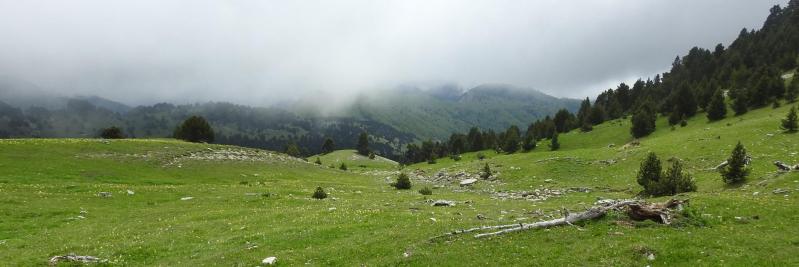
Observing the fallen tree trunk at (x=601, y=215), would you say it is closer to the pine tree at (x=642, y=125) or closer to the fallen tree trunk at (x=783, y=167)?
the fallen tree trunk at (x=783, y=167)

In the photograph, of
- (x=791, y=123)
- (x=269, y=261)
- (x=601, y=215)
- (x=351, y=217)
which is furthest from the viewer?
(x=791, y=123)

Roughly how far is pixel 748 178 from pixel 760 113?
51001 mm

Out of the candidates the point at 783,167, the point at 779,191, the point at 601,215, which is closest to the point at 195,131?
the point at 601,215

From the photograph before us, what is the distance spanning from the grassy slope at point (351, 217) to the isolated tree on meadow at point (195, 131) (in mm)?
40340

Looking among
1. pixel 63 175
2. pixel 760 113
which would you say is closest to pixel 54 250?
pixel 63 175

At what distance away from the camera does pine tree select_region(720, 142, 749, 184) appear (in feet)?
112

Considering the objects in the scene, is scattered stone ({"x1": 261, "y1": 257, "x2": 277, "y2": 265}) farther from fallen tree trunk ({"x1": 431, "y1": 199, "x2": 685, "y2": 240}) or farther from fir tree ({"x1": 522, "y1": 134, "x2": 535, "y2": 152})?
fir tree ({"x1": 522, "y1": 134, "x2": 535, "y2": 152})

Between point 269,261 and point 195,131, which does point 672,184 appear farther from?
point 195,131

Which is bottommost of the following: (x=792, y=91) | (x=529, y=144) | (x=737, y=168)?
(x=737, y=168)

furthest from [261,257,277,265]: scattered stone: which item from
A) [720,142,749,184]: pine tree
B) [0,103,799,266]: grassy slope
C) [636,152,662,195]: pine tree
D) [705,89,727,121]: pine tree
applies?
[705,89,727,121]: pine tree

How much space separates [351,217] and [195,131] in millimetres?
85951

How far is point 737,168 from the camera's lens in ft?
113

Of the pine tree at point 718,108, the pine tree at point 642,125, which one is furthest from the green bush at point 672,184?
the pine tree at point 642,125

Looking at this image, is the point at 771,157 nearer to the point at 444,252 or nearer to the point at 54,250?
the point at 444,252
